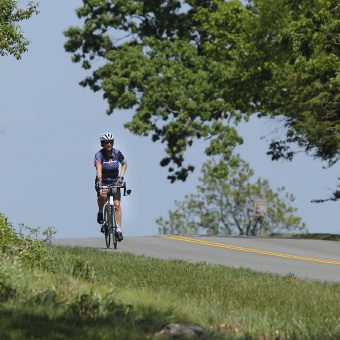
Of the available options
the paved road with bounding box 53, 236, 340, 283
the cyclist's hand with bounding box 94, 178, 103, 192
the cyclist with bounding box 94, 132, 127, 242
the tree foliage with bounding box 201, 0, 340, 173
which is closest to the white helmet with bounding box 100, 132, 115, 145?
the cyclist with bounding box 94, 132, 127, 242

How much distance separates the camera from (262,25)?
29.7 metres

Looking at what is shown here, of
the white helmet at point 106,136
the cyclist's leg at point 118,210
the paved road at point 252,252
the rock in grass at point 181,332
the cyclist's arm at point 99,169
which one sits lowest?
the rock in grass at point 181,332

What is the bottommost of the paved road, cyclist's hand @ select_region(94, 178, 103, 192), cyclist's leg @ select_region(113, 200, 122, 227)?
the paved road

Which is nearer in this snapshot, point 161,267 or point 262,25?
point 161,267

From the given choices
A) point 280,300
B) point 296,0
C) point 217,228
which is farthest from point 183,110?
point 280,300

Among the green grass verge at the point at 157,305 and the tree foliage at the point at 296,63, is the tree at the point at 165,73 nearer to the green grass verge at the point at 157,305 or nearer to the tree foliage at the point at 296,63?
the tree foliage at the point at 296,63

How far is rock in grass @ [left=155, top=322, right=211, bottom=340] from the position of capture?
6043 millimetres

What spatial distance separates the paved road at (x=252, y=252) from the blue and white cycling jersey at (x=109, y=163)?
72.4 inches

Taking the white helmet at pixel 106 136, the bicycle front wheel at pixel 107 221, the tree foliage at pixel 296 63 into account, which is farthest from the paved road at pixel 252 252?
the tree foliage at pixel 296 63

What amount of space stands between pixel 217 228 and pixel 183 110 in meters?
16.9

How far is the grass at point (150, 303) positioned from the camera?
6.23 meters

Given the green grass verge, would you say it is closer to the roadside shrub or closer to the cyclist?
the roadside shrub

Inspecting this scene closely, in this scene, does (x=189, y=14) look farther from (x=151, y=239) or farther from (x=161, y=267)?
(x=161, y=267)

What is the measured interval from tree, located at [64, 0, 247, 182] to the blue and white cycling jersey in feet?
51.2
